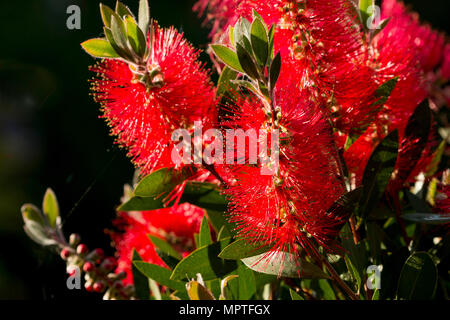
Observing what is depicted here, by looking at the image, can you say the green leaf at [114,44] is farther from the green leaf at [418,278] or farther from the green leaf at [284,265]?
the green leaf at [418,278]

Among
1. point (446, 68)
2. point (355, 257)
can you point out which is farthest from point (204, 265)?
point (446, 68)

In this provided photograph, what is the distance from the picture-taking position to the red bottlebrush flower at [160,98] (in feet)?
1.44

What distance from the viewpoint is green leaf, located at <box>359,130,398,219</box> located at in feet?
1.49

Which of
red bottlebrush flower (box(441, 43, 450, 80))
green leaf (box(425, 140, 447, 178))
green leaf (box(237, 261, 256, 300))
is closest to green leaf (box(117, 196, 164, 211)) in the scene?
green leaf (box(237, 261, 256, 300))

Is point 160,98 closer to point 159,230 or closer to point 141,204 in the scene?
point 141,204

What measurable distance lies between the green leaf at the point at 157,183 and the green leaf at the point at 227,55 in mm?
133

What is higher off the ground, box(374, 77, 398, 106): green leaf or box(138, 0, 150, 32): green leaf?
box(138, 0, 150, 32): green leaf

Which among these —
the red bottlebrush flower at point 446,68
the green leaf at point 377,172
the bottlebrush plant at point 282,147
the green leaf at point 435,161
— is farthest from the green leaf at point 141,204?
the red bottlebrush flower at point 446,68

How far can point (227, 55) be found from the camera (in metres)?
0.38

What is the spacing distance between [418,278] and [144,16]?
0.34 metres

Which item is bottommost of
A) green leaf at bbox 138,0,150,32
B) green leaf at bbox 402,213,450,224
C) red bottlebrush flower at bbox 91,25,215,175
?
green leaf at bbox 402,213,450,224

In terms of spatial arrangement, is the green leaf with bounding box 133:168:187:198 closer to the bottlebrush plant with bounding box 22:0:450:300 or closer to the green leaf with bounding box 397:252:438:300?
the bottlebrush plant with bounding box 22:0:450:300

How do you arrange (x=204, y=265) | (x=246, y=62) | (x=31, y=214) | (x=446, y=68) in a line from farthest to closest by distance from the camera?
(x=446, y=68) → (x=31, y=214) → (x=204, y=265) → (x=246, y=62)
